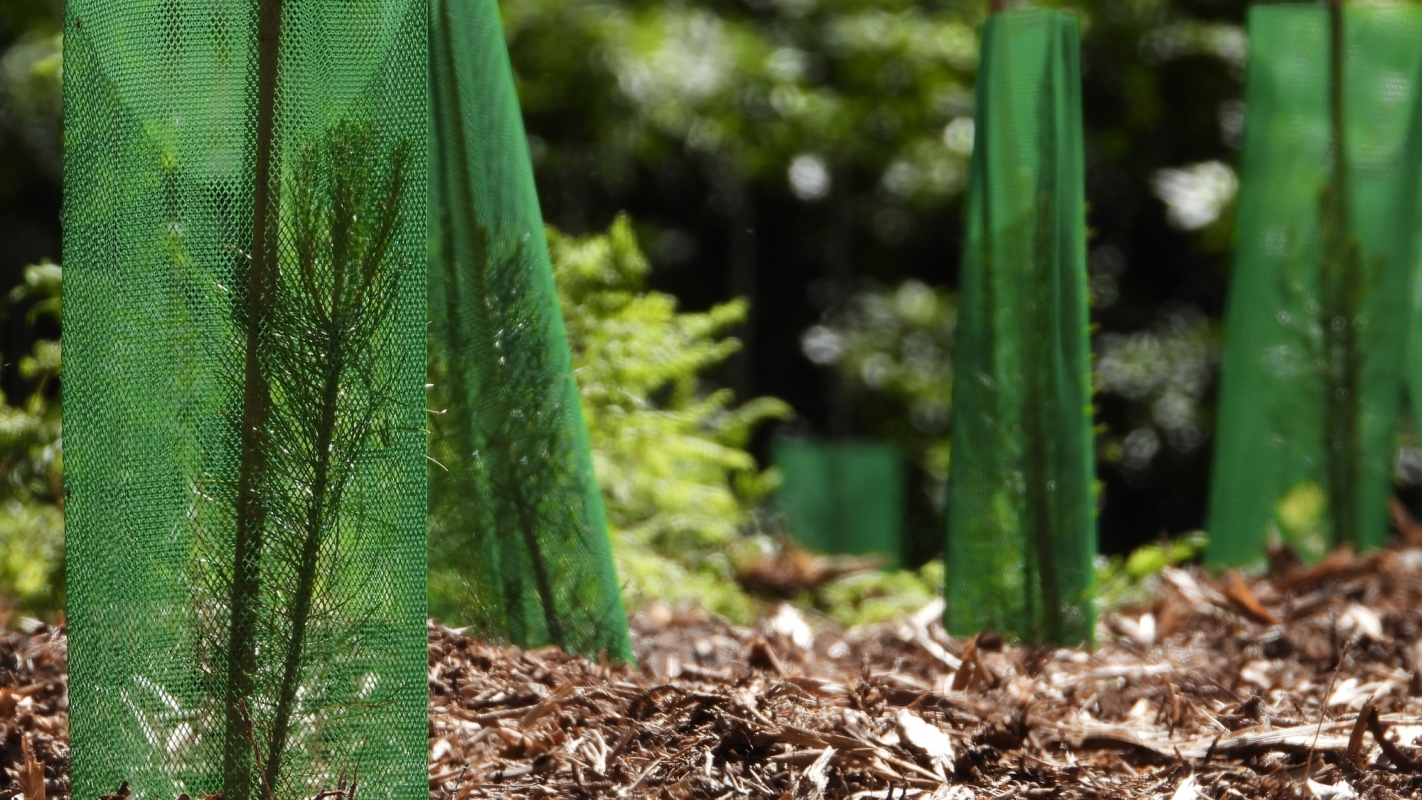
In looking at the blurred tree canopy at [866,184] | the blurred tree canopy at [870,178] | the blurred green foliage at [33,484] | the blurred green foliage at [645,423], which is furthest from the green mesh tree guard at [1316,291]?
the blurred tree canopy at [870,178]

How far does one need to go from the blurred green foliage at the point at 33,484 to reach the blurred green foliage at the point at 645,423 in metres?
1.32

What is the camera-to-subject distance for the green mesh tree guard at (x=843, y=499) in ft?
22.0

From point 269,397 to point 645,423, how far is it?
237 centimetres

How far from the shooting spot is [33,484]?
11.3 ft

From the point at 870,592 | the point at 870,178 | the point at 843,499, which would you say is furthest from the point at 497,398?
the point at 870,178

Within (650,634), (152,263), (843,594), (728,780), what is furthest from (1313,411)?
(152,263)

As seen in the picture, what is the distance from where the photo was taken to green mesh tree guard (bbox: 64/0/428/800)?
1.75 meters

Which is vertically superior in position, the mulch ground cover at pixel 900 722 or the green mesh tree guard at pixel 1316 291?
the green mesh tree guard at pixel 1316 291

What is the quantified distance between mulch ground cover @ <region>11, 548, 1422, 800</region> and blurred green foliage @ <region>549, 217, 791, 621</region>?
2.83 feet

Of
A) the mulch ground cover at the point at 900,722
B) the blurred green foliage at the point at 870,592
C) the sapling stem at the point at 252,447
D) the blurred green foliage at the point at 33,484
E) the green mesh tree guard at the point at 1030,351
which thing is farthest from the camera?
the blurred green foliage at the point at 870,592

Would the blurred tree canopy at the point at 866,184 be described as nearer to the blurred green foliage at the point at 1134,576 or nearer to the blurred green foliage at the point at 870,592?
the blurred green foliage at the point at 870,592

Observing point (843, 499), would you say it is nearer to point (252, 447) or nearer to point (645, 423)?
point (645, 423)

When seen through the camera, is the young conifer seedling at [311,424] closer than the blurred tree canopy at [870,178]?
Yes

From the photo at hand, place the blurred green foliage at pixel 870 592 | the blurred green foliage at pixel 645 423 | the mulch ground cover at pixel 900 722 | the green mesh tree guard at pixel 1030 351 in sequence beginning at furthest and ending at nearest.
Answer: the blurred green foliage at pixel 870 592 → the blurred green foliage at pixel 645 423 → the green mesh tree guard at pixel 1030 351 → the mulch ground cover at pixel 900 722
